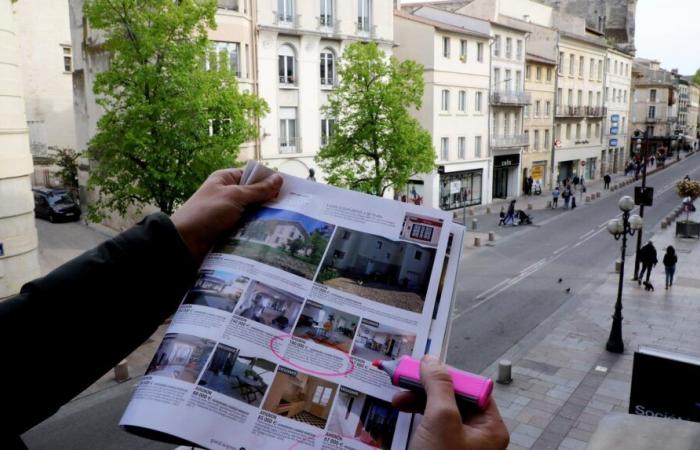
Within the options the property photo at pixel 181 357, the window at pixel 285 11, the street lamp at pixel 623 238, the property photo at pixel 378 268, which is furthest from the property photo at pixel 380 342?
the window at pixel 285 11

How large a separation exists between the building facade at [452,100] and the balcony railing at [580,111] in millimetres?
12466

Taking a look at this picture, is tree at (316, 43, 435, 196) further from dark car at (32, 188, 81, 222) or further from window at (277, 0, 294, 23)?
dark car at (32, 188, 81, 222)

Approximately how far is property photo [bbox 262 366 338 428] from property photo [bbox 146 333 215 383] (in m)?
0.26

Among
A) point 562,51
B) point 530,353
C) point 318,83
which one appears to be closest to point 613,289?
point 530,353

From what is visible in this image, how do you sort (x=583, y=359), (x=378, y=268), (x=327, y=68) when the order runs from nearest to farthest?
(x=378, y=268)
(x=583, y=359)
(x=327, y=68)

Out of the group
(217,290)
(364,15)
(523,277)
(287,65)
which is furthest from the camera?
(364,15)

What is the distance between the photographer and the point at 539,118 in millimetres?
45750

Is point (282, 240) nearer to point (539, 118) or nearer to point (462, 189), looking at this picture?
point (462, 189)

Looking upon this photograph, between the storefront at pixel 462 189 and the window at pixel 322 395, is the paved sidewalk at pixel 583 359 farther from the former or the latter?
the storefront at pixel 462 189

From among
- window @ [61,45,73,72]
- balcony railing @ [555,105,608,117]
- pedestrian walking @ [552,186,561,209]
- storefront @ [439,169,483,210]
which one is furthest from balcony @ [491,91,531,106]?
window @ [61,45,73,72]

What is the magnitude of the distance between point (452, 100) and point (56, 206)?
23.1 metres

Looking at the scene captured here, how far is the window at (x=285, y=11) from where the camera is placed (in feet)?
84.8

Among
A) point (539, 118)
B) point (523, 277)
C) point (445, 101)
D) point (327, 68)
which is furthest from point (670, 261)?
point (539, 118)

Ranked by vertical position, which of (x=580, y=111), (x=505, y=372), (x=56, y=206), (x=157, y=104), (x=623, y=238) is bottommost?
(x=505, y=372)
